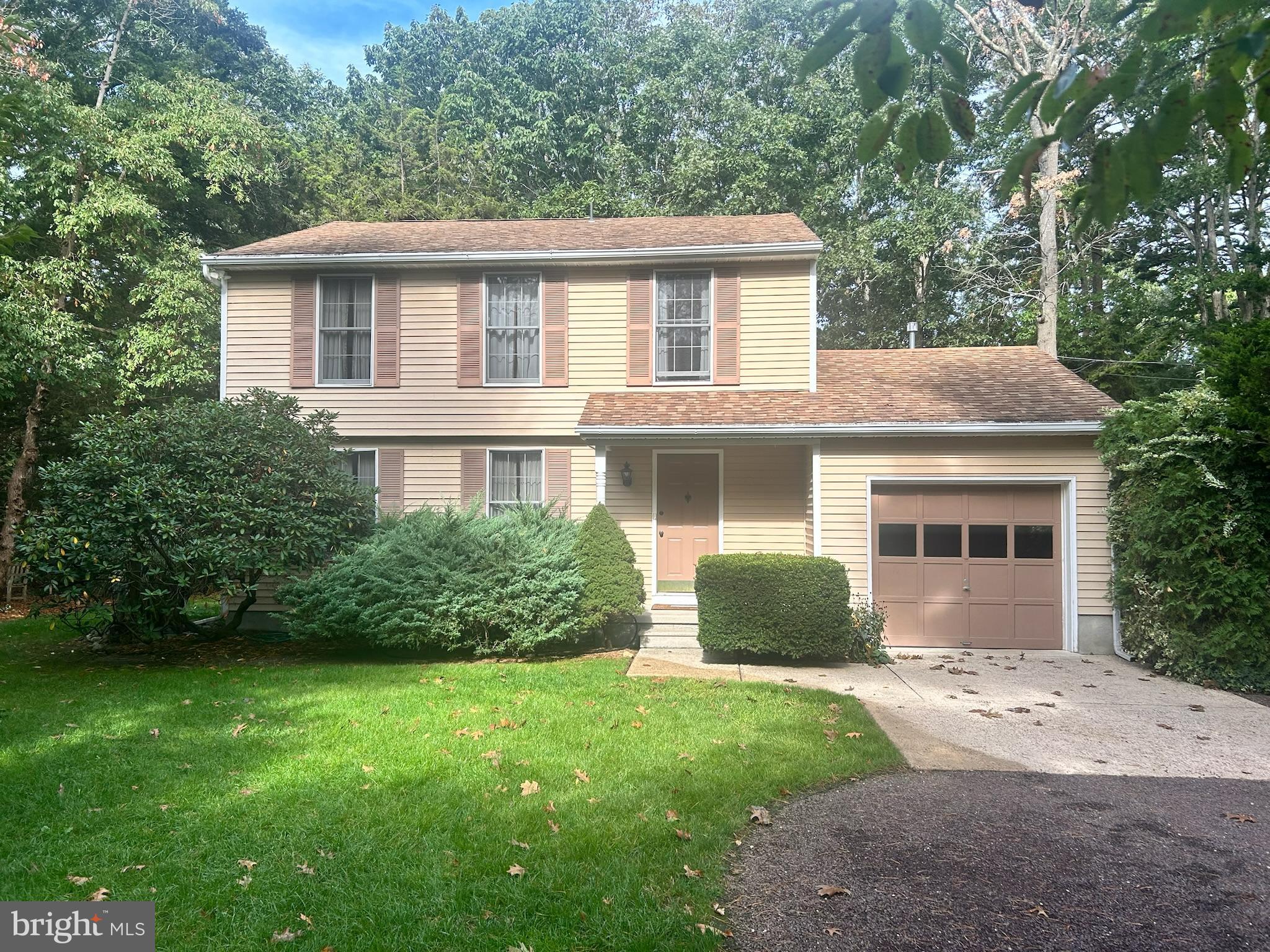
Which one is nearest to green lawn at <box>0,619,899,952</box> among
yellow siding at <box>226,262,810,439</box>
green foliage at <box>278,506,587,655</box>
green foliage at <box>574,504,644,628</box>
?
green foliage at <box>278,506,587,655</box>

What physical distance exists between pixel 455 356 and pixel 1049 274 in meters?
14.7

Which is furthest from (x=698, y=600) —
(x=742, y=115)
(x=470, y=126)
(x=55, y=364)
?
(x=470, y=126)

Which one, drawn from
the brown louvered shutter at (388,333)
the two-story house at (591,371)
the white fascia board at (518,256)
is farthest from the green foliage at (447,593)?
the white fascia board at (518,256)

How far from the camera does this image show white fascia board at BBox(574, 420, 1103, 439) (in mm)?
9094

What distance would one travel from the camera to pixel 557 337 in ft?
36.8

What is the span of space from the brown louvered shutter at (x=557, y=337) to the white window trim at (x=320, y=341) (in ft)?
Result: 9.16

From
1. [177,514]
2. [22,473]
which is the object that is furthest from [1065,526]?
[22,473]

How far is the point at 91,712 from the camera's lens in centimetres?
611

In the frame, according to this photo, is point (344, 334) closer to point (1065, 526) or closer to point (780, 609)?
point (780, 609)

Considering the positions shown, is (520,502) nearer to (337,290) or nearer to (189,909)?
(337,290)

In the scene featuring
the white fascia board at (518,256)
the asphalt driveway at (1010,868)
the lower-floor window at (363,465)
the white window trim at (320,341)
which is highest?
the white fascia board at (518,256)

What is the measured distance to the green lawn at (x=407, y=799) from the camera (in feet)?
10.0

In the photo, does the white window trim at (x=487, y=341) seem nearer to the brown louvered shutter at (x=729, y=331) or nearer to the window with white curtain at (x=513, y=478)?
the window with white curtain at (x=513, y=478)

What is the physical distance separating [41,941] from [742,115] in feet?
77.5
